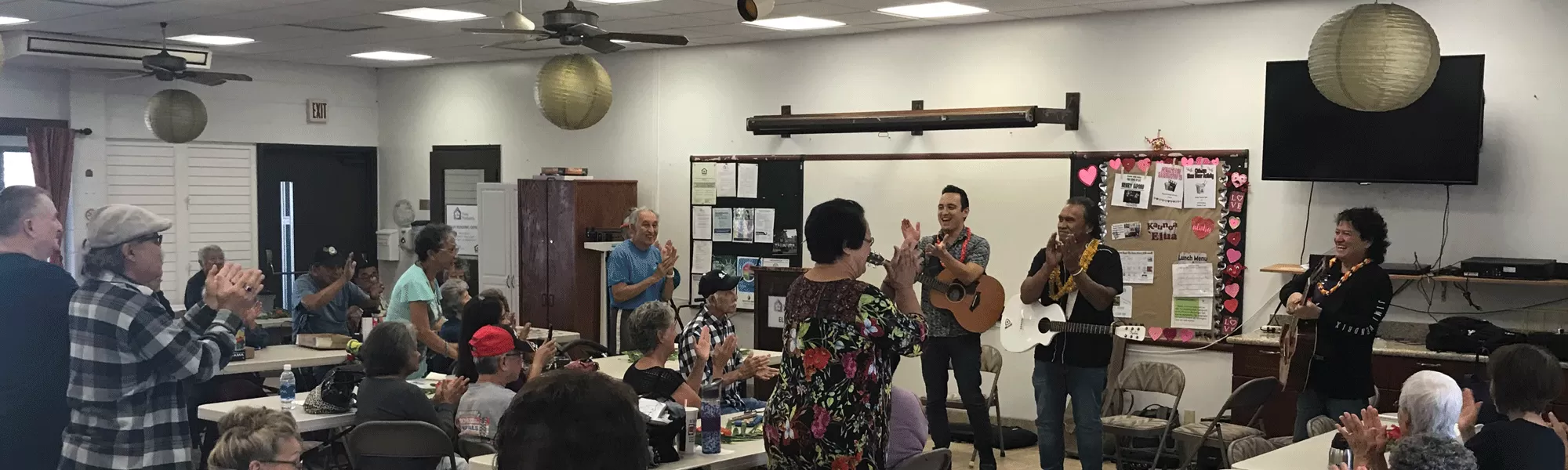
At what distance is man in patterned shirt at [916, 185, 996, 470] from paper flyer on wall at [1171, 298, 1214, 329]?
165cm

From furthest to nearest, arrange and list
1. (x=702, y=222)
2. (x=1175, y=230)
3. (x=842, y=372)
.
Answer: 1. (x=702, y=222)
2. (x=1175, y=230)
3. (x=842, y=372)

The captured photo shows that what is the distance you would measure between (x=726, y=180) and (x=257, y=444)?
6.42m

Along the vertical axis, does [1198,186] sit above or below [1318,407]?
above

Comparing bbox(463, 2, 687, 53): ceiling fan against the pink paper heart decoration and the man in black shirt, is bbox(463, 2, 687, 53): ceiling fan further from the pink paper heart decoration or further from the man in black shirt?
the pink paper heart decoration

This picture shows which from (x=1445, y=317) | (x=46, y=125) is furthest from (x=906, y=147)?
(x=46, y=125)

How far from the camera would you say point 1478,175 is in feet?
21.9

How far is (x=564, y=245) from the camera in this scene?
10.1 metres

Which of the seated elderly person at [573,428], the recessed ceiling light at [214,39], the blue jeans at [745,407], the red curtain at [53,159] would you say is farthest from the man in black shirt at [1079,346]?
the red curtain at [53,159]

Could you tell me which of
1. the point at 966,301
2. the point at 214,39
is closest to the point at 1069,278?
the point at 966,301

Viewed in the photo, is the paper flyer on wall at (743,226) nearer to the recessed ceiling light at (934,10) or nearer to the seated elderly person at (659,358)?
the recessed ceiling light at (934,10)

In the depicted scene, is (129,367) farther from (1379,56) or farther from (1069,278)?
(1379,56)

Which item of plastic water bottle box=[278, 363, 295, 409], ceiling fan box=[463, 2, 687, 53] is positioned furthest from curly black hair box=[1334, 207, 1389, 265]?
plastic water bottle box=[278, 363, 295, 409]

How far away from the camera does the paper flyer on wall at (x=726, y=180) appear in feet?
32.1

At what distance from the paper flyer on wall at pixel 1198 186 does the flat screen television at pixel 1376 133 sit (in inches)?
15.8
